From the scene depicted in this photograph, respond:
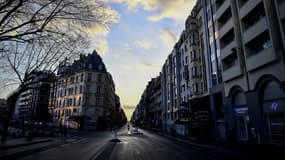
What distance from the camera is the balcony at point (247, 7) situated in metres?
19.6

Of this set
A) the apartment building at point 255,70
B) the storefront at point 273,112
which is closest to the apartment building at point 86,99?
the apartment building at point 255,70

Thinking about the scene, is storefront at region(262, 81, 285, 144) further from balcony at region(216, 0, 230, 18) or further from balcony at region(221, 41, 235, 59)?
balcony at region(216, 0, 230, 18)

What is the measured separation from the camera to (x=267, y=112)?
18.4 m

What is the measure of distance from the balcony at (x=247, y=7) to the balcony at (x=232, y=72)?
19.9ft

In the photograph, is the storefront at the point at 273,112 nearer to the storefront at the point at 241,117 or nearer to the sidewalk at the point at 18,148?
the storefront at the point at 241,117

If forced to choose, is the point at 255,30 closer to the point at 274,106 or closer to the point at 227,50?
the point at 227,50

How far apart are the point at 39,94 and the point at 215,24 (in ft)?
308

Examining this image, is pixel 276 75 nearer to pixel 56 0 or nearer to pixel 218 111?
pixel 218 111

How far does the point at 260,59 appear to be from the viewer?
18.5m

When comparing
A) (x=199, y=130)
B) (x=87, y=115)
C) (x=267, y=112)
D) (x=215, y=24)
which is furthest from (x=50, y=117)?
(x=267, y=112)

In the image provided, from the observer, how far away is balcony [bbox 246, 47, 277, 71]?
56.1 feet

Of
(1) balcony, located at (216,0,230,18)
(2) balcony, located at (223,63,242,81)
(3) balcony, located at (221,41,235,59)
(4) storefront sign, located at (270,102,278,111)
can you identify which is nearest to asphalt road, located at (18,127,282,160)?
(4) storefront sign, located at (270,102,278,111)

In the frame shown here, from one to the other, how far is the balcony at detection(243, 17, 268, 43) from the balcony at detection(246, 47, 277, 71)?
2140 mm

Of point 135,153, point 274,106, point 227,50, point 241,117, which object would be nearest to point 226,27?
point 227,50
